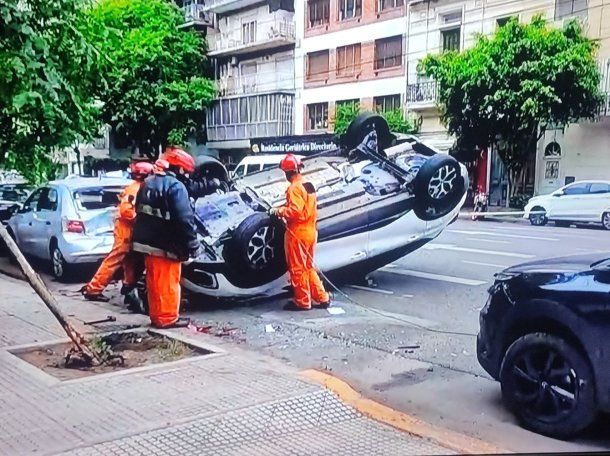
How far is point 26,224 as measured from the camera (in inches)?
253

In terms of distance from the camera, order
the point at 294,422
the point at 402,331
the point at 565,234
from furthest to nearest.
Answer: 1. the point at 402,331
2. the point at 565,234
3. the point at 294,422

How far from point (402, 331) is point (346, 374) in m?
0.67

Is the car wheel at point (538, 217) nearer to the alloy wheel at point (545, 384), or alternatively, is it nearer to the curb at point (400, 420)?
the alloy wheel at point (545, 384)

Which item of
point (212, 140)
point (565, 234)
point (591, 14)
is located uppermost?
point (591, 14)

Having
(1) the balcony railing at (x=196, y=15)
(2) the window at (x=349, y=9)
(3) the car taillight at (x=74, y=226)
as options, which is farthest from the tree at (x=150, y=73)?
(2) the window at (x=349, y=9)

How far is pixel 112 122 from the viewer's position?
6.11 metres

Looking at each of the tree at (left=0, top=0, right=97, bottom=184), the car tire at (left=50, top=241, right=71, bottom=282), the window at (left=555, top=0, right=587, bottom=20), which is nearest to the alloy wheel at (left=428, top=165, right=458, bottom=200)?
the window at (left=555, top=0, right=587, bottom=20)

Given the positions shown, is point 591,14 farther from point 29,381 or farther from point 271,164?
point 29,381

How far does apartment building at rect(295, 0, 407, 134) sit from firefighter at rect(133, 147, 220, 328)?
3.43 ft

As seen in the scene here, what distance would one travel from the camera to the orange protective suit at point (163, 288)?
595 cm

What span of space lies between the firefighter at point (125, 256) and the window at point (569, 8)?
3.21 metres

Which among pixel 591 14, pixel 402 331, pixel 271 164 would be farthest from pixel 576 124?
pixel 271 164

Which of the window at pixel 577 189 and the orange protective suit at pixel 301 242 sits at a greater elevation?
the window at pixel 577 189

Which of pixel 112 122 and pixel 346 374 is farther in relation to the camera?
pixel 112 122
